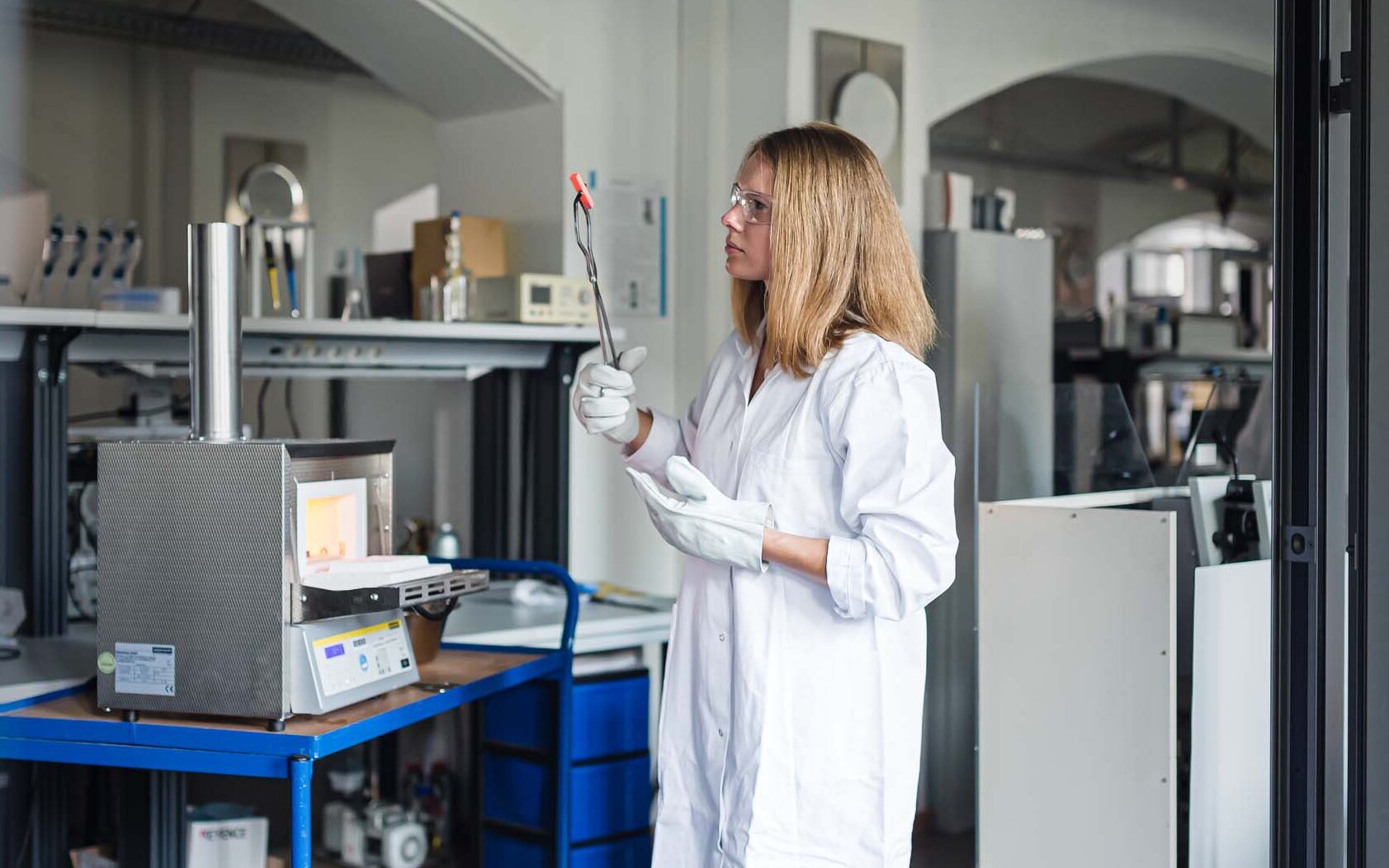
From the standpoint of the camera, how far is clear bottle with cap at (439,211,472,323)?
3.52m

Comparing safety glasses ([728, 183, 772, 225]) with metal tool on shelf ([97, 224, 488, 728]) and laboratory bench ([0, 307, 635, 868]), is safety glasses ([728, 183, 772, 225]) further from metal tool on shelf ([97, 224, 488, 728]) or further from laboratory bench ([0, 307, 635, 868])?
laboratory bench ([0, 307, 635, 868])

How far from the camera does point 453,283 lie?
11.6ft

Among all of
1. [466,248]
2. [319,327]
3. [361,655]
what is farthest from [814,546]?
[466,248]

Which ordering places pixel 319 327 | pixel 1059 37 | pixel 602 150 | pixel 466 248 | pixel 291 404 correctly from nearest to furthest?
pixel 319 327 → pixel 466 248 → pixel 602 150 → pixel 1059 37 → pixel 291 404

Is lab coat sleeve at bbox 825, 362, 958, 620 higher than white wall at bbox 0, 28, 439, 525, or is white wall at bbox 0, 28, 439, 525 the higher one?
white wall at bbox 0, 28, 439, 525

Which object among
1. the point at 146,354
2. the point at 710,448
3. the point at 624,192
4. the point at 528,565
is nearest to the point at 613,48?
the point at 624,192

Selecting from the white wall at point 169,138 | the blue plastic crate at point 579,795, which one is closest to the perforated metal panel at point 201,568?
the blue plastic crate at point 579,795

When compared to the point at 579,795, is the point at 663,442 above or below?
above

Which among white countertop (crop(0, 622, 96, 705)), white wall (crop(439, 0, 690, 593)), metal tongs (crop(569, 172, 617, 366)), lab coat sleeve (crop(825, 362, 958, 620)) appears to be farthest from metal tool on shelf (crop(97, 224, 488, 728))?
white wall (crop(439, 0, 690, 593))

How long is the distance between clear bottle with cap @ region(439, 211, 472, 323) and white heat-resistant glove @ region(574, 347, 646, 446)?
1458 millimetres

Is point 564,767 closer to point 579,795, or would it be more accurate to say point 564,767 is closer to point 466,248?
point 579,795

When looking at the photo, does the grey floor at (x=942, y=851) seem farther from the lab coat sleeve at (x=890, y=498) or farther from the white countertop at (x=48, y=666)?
the white countertop at (x=48, y=666)

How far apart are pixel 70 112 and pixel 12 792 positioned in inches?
183

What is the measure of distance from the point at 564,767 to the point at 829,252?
1203mm
